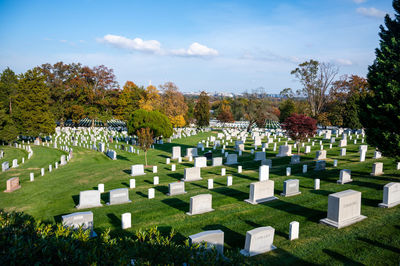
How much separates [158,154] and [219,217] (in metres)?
20.9

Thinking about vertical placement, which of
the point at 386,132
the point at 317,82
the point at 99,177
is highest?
the point at 317,82

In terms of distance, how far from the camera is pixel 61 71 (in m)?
65.9

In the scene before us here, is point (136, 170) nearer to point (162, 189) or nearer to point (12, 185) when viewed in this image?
point (162, 189)

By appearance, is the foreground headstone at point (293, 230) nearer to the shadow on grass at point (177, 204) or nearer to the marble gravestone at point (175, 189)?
the shadow on grass at point (177, 204)

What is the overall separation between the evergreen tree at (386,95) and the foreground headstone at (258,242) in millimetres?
8638

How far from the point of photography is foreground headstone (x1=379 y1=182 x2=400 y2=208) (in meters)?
11.9

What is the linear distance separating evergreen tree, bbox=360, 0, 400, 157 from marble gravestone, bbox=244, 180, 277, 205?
6.15 meters

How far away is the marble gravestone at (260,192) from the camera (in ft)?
43.8

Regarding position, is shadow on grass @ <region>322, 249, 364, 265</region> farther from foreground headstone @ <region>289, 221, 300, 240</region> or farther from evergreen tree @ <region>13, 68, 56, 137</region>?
evergreen tree @ <region>13, 68, 56, 137</region>

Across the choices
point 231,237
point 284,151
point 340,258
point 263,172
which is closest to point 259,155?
point 284,151

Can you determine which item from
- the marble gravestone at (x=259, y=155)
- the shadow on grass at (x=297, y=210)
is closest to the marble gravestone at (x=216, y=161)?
the marble gravestone at (x=259, y=155)

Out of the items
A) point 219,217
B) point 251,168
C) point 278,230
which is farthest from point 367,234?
point 251,168

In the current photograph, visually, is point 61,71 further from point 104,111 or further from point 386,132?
point 386,132

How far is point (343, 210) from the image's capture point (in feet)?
34.3
